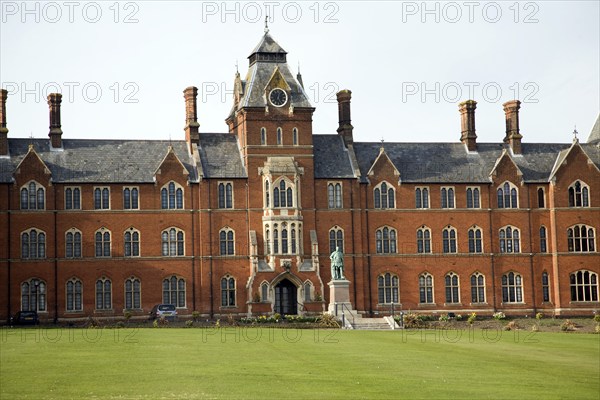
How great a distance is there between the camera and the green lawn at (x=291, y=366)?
35.7 meters

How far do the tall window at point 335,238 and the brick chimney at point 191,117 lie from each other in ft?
38.8

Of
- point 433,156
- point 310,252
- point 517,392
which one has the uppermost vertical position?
point 433,156

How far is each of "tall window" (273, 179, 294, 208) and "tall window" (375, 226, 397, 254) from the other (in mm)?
7361

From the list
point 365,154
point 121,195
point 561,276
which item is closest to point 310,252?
point 365,154

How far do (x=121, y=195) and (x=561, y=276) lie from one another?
33112 millimetres

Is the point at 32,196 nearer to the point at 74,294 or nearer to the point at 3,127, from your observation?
the point at 3,127

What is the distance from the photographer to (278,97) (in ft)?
260

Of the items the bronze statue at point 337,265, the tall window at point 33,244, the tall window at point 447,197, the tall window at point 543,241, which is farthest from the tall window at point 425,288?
the tall window at point 33,244

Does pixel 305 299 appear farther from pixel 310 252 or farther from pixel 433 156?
pixel 433 156

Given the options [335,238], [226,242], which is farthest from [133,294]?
[335,238]

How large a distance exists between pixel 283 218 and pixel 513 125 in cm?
2066

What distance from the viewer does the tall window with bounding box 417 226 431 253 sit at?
3223 inches

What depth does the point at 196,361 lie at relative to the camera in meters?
42.1

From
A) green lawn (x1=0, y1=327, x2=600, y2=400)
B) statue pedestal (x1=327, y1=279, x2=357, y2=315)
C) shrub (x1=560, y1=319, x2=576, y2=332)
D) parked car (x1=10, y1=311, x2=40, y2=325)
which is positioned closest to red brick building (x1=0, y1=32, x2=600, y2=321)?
parked car (x1=10, y1=311, x2=40, y2=325)
